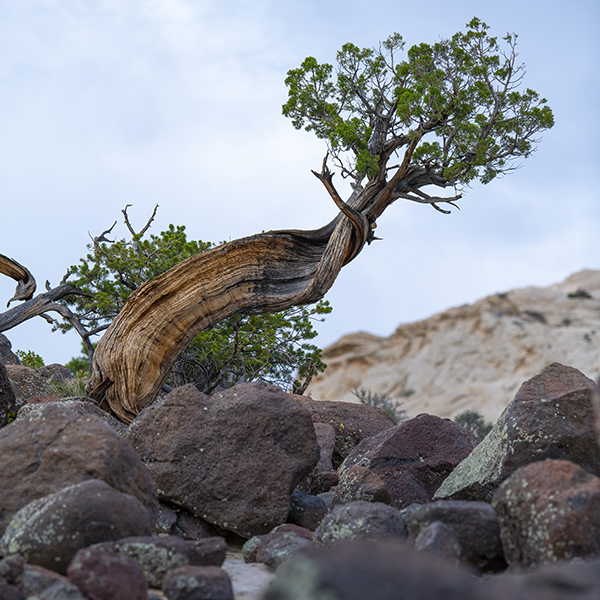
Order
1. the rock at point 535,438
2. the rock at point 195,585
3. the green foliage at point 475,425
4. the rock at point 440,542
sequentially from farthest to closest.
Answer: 1. the green foliage at point 475,425
2. the rock at point 535,438
3. the rock at point 440,542
4. the rock at point 195,585

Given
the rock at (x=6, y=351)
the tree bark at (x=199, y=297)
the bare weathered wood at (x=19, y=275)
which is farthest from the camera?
the bare weathered wood at (x=19, y=275)

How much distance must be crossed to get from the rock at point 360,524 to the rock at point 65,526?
1519 millimetres

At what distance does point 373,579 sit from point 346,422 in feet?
25.6

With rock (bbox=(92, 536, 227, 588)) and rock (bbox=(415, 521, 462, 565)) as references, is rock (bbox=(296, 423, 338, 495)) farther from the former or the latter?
rock (bbox=(415, 521, 462, 565))

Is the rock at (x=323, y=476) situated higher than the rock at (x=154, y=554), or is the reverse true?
the rock at (x=323, y=476)

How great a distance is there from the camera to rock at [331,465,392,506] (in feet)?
21.5

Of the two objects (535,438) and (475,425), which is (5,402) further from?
(475,425)

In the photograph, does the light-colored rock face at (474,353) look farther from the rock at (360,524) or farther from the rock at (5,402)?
the rock at (360,524)

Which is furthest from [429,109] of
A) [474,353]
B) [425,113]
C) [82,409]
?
[474,353]

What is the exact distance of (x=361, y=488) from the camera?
6.60 meters

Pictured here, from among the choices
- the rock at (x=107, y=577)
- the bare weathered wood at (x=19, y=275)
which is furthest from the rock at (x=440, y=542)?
the bare weathered wood at (x=19, y=275)

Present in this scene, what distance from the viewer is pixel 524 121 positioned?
11539 mm

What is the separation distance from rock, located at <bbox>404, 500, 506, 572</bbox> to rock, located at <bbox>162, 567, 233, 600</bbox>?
142 cm

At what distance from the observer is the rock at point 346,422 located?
10289 mm
